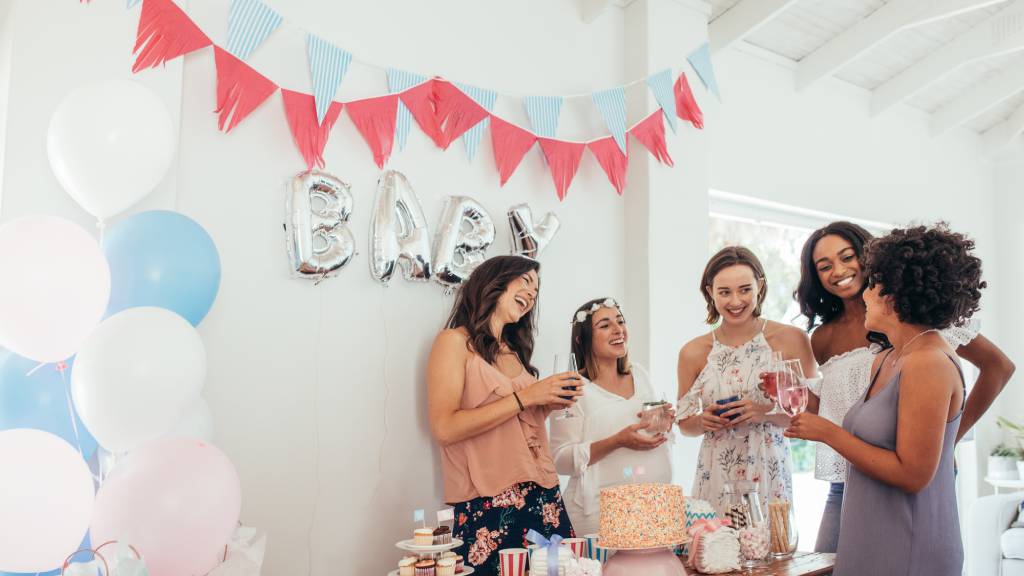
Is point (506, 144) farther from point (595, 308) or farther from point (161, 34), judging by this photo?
point (161, 34)

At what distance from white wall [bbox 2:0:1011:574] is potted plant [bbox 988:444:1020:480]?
3279mm

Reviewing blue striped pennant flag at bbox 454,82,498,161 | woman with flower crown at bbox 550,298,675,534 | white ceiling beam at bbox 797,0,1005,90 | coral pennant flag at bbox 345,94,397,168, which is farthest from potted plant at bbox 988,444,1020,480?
coral pennant flag at bbox 345,94,397,168

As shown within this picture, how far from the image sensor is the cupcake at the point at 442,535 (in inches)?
91.7

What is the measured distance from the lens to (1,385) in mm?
1878

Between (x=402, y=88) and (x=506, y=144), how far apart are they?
0.49 m

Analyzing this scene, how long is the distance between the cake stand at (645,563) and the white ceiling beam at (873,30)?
3292 mm

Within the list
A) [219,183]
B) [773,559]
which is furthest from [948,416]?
[219,183]

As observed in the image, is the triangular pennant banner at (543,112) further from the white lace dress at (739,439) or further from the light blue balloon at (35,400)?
the light blue balloon at (35,400)

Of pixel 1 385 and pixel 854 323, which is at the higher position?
pixel 854 323

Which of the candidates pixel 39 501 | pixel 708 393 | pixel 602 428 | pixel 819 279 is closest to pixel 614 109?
pixel 819 279

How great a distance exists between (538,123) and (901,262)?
1.76 metres

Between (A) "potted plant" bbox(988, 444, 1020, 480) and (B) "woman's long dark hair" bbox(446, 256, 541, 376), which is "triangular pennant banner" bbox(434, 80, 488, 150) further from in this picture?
(A) "potted plant" bbox(988, 444, 1020, 480)

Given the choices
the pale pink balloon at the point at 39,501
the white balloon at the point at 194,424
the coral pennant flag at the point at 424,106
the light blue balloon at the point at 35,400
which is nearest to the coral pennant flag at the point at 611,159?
the coral pennant flag at the point at 424,106

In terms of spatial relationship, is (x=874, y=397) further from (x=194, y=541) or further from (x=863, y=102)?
(x=863, y=102)
